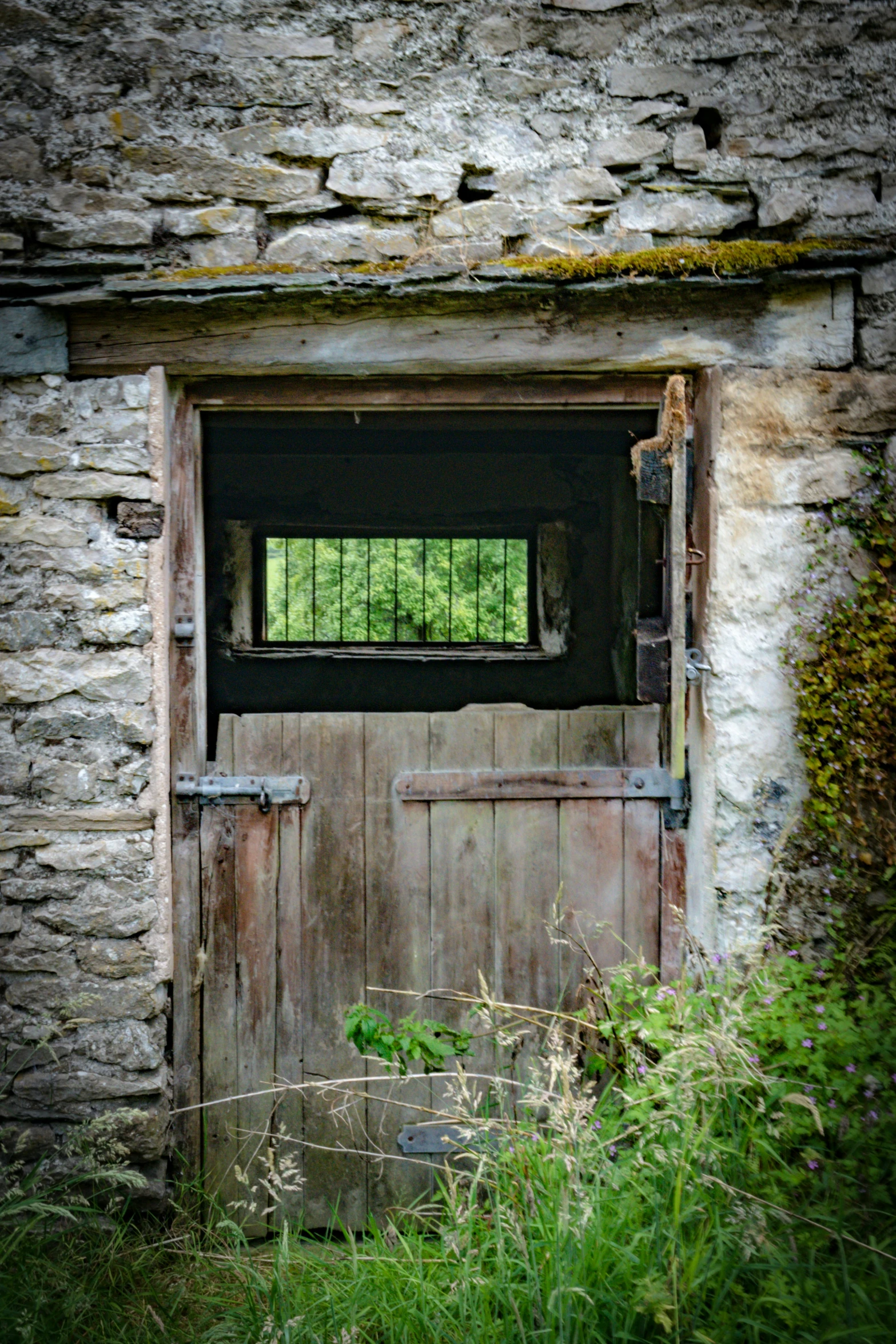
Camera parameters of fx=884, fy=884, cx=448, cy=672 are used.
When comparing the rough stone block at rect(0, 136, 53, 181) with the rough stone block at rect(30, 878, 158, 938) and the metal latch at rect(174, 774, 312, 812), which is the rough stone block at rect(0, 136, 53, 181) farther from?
the rough stone block at rect(30, 878, 158, 938)

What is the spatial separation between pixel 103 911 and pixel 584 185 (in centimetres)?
249

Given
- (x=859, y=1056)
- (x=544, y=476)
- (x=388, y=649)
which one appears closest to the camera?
(x=859, y=1056)

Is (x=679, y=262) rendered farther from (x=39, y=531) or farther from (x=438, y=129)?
(x=39, y=531)

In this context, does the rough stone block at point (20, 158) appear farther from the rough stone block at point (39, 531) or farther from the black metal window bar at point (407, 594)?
the black metal window bar at point (407, 594)

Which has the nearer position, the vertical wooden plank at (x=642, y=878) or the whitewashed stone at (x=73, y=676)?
the whitewashed stone at (x=73, y=676)

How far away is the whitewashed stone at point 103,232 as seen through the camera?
2492 mm

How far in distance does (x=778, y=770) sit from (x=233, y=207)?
7.39 ft

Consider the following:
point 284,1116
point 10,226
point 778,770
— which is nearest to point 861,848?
point 778,770

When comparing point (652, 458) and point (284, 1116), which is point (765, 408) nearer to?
point (652, 458)

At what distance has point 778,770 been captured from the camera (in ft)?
8.37

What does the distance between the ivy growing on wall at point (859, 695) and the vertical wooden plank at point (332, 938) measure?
1.34 m

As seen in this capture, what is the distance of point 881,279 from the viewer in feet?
8.18

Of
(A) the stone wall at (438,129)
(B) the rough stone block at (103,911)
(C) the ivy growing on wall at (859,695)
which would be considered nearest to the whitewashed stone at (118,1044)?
(B) the rough stone block at (103,911)

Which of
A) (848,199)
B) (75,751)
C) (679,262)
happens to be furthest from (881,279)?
(75,751)
